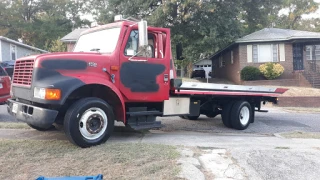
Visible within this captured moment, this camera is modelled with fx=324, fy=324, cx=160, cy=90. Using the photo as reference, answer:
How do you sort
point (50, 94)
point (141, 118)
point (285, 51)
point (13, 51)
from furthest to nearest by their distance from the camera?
point (13, 51) < point (285, 51) < point (141, 118) < point (50, 94)

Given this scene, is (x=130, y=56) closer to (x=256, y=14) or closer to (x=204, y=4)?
(x=204, y=4)

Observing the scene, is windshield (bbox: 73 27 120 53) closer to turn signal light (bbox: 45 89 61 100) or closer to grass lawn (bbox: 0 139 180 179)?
turn signal light (bbox: 45 89 61 100)

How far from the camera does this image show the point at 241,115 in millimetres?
9125

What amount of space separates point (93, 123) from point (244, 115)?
491 cm

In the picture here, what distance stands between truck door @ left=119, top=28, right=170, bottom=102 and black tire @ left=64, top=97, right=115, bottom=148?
692 mm

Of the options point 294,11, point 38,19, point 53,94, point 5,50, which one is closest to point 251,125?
point 53,94

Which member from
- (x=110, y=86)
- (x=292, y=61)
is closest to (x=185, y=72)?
(x=292, y=61)

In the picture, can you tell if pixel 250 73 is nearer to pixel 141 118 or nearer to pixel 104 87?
pixel 141 118

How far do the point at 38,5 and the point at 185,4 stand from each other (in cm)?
3036

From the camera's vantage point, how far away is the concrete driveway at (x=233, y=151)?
4.60 m

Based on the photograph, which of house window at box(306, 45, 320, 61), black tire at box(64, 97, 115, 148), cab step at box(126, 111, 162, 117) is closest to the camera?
black tire at box(64, 97, 115, 148)

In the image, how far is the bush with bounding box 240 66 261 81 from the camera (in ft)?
74.6

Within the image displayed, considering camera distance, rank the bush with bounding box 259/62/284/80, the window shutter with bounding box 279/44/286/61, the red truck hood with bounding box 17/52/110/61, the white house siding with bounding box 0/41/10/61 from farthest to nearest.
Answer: the white house siding with bounding box 0/41/10/61 → the window shutter with bounding box 279/44/286/61 → the bush with bounding box 259/62/284/80 → the red truck hood with bounding box 17/52/110/61

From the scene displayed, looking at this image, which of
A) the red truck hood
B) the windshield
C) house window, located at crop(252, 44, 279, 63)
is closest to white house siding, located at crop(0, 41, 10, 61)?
house window, located at crop(252, 44, 279, 63)
